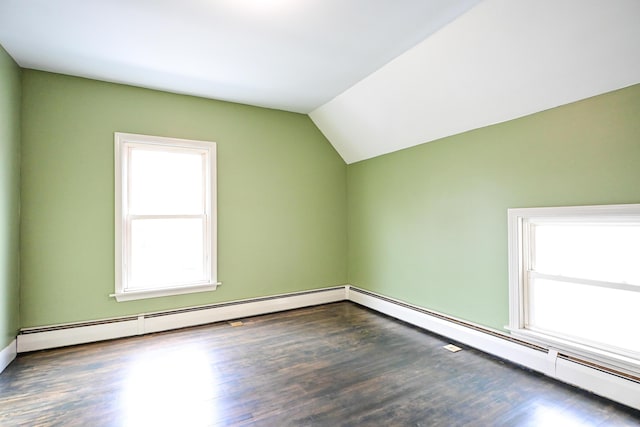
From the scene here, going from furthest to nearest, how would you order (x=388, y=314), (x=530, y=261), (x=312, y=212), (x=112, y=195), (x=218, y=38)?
(x=312, y=212), (x=388, y=314), (x=112, y=195), (x=530, y=261), (x=218, y=38)

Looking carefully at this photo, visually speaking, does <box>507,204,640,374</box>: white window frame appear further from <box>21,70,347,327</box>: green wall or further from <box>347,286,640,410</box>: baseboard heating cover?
<box>21,70,347,327</box>: green wall

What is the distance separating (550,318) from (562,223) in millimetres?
774

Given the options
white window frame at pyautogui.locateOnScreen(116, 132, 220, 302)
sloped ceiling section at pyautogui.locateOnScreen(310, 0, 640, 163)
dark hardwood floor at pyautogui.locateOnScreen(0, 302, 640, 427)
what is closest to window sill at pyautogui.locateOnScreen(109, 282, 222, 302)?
white window frame at pyautogui.locateOnScreen(116, 132, 220, 302)

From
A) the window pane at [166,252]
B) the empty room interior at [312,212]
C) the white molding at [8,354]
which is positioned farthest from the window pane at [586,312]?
the white molding at [8,354]

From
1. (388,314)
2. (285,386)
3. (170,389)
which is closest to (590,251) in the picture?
(388,314)

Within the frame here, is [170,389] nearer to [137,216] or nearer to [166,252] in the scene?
[166,252]

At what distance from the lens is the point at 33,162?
3.08 m

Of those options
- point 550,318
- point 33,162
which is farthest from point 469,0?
point 33,162

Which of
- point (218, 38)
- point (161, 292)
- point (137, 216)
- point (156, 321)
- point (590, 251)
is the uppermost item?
point (218, 38)

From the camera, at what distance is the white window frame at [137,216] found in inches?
134

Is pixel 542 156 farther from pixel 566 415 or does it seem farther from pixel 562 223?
pixel 566 415

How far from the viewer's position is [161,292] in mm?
3576

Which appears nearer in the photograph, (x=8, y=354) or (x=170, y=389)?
(x=170, y=389)

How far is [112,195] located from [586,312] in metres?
4.33
